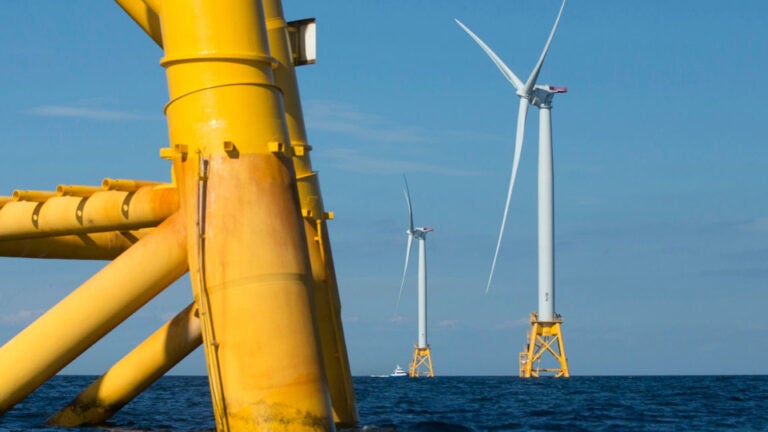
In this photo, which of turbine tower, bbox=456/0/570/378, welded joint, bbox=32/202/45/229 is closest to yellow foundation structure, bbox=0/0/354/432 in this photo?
welded joint, bbox=32/202/45/229

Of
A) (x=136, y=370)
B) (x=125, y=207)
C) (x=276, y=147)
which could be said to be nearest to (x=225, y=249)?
(x=276, y=147)

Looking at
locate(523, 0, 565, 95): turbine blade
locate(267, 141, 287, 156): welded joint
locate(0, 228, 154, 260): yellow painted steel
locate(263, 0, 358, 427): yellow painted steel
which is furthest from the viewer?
locate(523, 0, 565, 95): turbine blade

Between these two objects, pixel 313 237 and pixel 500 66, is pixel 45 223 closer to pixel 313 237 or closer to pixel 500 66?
pixel 313 237

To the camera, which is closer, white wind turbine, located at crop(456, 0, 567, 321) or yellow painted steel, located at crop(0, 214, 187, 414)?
yellow painted steel, located at crop(0, 214, 187, 414)

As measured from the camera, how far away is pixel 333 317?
864 inches

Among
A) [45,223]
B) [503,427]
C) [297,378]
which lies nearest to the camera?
[297,378]

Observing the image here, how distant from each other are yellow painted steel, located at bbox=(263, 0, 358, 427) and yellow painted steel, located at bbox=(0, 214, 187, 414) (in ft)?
14.9

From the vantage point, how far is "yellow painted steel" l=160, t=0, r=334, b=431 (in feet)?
49.9

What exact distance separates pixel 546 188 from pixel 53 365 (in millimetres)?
77319

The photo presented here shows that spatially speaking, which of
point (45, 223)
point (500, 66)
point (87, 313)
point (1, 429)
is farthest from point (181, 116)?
point (500, 66)

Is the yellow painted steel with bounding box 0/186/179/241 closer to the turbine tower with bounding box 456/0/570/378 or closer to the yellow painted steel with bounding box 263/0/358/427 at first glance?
the yellow painted steel with bounding box 263/0/358/427

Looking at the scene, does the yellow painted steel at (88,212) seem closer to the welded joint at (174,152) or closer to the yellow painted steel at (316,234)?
the welded joint at (174,152)

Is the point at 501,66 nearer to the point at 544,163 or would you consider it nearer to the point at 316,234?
the point at 544,163

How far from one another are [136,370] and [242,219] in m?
7.94
